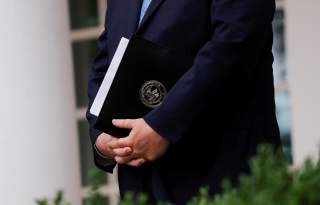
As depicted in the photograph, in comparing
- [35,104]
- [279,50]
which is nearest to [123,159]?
[35,104]

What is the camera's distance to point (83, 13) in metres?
7.60

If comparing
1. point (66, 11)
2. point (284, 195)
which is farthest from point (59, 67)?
point (284, 195)

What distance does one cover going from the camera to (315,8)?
620 cm

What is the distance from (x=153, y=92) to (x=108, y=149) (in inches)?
10.0

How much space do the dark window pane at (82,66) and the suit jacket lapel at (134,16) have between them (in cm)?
400

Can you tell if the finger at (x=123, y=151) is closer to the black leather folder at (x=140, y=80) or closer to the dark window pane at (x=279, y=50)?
the black leather folder at (x=140, y=80)

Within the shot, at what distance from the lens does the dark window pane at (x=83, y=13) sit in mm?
7535

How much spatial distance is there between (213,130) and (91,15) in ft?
13.4

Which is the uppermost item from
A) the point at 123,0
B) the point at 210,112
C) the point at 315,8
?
the point at 123,0

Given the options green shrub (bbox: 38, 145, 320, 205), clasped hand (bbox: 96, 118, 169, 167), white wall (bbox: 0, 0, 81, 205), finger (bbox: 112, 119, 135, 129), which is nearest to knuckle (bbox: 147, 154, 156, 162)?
clasped hand (bbox: 96, 118, 169, 167)

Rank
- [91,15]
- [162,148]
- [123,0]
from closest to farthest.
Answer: [162,148], [123,0], [91,15]

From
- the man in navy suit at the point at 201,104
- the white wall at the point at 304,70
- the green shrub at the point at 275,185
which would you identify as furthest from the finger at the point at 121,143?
the white wall at the point at 304,70

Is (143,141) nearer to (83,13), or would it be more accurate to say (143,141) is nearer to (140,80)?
(140,80)

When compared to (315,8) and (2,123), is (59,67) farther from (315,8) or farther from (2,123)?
(315,8)
